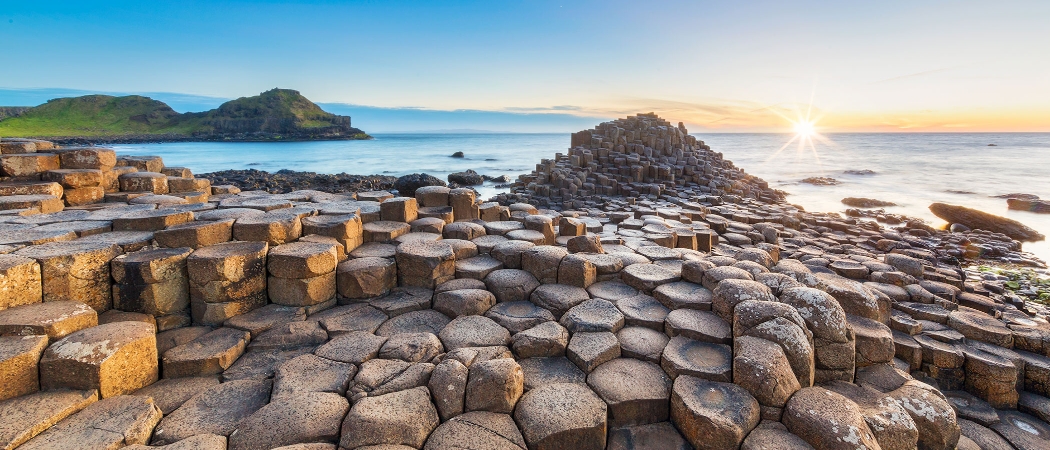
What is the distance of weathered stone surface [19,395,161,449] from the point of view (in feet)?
8.16

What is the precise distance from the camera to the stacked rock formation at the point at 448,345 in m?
2.75

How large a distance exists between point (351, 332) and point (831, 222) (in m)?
13.4

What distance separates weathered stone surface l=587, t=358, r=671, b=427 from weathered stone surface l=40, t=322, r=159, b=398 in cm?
318

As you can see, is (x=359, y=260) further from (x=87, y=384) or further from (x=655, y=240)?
(x=655, y=240)

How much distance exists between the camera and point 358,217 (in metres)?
5.35

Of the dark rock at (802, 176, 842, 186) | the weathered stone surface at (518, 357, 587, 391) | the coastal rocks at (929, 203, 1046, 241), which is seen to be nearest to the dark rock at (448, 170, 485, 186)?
the weathered stone surface at (518, 357, 587, 391)

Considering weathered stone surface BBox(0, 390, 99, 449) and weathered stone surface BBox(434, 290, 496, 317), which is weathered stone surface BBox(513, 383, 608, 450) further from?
weathered stone surface BBox(0, 390, 99, 449)

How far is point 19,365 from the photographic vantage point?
9.11ft

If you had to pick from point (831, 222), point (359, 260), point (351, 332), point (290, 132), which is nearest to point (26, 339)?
point (351, 332)

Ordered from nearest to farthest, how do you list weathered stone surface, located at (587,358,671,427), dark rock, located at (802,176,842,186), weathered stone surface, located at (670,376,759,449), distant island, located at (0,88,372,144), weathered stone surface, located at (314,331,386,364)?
weathered stone surface, located at (670,376,759,449) → weathered stone surface, located at (587,358,671,427) → weathered stone surface, located at (314,331,386,364) → dark rock, located at (802,176,842,186) → distant island, located at (0,88,372,144)

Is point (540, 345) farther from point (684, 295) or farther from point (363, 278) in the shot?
point (363, 278)

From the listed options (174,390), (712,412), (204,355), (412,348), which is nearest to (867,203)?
(712,412)

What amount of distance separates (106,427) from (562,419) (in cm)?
266

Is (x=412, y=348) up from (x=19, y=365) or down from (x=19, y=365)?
down
